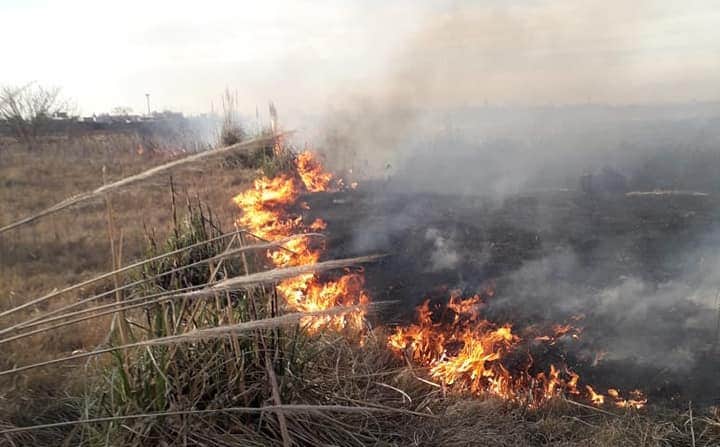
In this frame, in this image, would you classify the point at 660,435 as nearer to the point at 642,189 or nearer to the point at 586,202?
the point at 586,202

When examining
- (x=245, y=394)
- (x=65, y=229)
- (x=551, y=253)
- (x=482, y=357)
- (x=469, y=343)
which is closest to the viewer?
(x=245, y=394)

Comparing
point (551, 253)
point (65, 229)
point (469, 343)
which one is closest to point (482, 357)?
point (469, 343)

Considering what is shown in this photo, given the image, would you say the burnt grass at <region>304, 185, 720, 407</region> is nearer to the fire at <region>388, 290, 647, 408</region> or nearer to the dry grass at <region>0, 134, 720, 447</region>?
the fire at <region>388, 290, 647, 408</region>

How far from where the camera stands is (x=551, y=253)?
7438mm

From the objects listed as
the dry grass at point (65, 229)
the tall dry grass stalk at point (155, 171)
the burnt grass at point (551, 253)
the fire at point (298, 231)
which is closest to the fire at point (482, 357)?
the burnt grass at point (551, 253)

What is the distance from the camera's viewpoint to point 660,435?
3.60 metres

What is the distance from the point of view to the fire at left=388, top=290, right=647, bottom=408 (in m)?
4.51

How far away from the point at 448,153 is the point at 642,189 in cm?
712

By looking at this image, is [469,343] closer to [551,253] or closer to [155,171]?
[551,253]

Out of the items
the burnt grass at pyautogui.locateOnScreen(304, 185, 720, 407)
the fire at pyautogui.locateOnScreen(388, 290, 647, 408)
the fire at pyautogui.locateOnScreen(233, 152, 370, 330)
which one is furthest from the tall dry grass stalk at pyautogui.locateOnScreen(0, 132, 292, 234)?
the fire at pyautogui.locateOnScreen(388, 290, 647, 408)

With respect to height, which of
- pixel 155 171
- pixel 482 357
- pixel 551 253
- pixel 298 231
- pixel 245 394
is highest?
pixel 155 171

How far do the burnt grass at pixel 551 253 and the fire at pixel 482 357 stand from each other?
6.8 inches

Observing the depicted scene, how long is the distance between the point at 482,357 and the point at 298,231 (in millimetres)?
4815

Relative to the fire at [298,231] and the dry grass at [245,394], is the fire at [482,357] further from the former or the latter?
the fire at [298,231]
